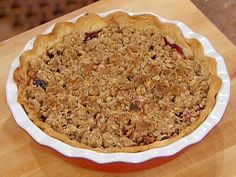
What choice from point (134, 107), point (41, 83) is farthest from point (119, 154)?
point (41, 83)

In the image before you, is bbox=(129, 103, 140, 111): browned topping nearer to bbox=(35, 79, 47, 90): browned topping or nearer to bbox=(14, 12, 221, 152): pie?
bbox=(14, 12, 221, 152): pie

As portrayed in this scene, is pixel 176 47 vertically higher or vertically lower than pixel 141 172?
higher

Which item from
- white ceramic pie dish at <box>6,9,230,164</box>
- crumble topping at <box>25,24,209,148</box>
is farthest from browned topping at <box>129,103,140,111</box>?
white ceramic pie dish at <box>6,9,230,164</box>

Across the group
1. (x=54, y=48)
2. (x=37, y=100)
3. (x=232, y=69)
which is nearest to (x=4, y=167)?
(x=37, y=100)

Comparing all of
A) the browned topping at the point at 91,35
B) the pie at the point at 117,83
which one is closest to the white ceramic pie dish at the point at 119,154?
the pie at the point at 117,83

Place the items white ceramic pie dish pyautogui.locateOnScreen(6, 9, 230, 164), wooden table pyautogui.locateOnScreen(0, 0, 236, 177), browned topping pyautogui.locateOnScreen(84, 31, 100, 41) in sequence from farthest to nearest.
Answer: browned topping pyautogui.locateOnScreen(84, 31, 100, 41), wooden table pyautogui.locateOnScreen(0, 0, 236, 177), white ceramic pie dish pyautogui.locateOnScreen(6, 9, 230, 164)

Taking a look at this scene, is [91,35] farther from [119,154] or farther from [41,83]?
[119,154]

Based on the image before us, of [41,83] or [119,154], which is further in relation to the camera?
[41,83]

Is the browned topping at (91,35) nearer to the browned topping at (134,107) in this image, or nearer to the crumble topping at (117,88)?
the crumble topping at (117,88)

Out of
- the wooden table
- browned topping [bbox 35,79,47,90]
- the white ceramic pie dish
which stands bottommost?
the wooden table
